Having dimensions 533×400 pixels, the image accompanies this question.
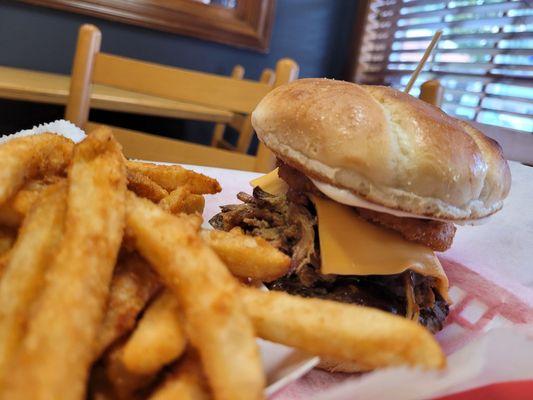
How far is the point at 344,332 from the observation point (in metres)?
0.63

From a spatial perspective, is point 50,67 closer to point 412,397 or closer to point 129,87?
point 129,87

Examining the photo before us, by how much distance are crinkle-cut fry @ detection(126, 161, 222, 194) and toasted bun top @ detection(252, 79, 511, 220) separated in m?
0.21

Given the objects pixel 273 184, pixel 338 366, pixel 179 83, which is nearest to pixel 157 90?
pixel 179 83

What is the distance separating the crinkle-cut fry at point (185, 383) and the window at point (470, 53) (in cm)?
341

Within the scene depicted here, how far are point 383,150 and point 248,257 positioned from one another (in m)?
0.44

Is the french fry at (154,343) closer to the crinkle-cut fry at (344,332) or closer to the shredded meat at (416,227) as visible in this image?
the crinkle-cut fry at (344,332)

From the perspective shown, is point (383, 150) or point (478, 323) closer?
point (383, 150)

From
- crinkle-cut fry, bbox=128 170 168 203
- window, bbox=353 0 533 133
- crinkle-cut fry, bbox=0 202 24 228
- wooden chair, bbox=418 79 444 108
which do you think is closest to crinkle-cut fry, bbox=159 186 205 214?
crinkle-cut fry, bbox=128 170 168 203

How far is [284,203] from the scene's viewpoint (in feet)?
4.37

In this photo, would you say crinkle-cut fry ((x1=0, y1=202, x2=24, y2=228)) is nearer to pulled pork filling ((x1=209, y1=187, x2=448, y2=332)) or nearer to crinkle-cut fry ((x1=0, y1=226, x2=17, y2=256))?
crinkle-cut fry ((x1=0, y1=226, x2=17, y2=256))

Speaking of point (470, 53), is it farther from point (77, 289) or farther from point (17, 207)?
point (77, 289)

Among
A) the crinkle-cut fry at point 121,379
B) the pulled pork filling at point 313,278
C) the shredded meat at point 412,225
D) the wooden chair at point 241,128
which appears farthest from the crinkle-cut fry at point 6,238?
the wooden chair at point 241,128

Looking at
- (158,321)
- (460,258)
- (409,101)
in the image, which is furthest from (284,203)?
(158,321)

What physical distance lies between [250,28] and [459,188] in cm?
406
